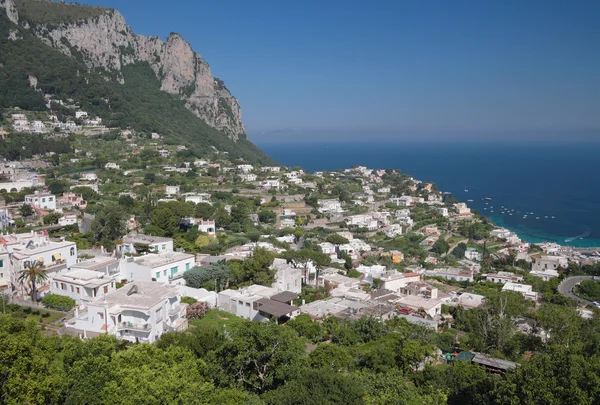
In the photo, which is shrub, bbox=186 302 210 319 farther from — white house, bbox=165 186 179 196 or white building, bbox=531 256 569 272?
white building, bbox=531 256 569 272

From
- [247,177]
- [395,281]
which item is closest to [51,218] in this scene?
[395,281]

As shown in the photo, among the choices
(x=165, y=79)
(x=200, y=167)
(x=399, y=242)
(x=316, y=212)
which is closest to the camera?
(x=399, y=242)

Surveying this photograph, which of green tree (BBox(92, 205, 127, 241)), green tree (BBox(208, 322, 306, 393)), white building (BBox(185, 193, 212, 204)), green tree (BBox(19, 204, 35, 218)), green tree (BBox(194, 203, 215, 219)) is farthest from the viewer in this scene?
white building (BBox(185, 193, 212, 204))

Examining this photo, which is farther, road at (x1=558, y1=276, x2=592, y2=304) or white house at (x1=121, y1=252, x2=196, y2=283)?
road at (x1=558, y1=276, x2=592, y2=304)

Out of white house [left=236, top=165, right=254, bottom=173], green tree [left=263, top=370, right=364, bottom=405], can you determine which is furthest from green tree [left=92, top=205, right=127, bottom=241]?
white house [left=236, top=165, right=254, bottom=173]

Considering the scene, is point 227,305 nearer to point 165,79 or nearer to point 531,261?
point 531,261

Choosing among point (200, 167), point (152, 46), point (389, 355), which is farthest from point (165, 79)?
point (389, 355)
